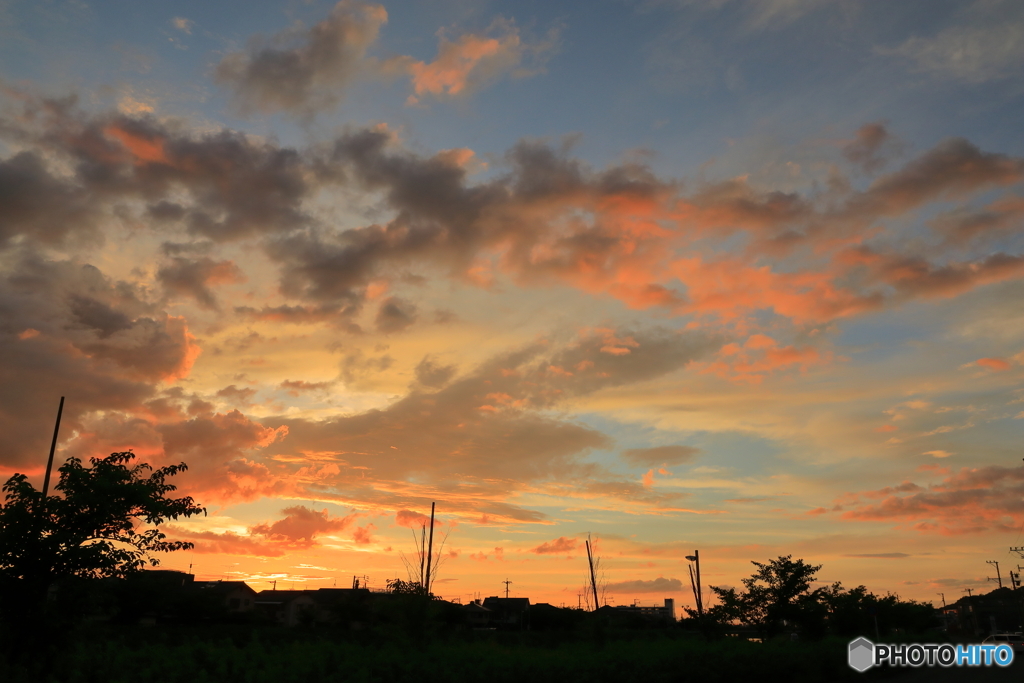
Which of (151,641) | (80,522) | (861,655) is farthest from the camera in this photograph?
(151,641)

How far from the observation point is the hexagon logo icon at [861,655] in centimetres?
3297

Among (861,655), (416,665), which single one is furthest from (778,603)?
(416,665)

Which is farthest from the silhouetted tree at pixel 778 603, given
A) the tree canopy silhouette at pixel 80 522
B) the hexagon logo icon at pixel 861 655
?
the tree canopy silhouette at pixel 80 522

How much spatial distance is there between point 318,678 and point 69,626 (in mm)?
6521

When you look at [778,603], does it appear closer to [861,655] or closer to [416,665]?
[861,655]

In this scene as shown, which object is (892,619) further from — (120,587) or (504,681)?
(120,587)

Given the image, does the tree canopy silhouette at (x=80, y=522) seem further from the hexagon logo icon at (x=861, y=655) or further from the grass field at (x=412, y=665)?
the hexagon logo icon at (x=861, y=655)

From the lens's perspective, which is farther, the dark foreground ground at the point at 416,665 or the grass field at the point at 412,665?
the grass field at the point at 412,665

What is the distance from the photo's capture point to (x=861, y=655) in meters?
35.3

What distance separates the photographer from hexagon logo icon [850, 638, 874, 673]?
108ft

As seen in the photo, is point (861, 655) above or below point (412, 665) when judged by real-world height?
below

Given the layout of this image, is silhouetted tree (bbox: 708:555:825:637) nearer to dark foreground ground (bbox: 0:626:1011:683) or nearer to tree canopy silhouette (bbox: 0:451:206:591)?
dark foreground ground (bbox: 0:626:1011:683)

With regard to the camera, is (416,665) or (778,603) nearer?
(416,665)

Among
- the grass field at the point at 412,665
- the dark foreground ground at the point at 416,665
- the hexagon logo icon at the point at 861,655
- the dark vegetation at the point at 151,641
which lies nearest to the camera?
the dark vegetation at the point at 151,641
